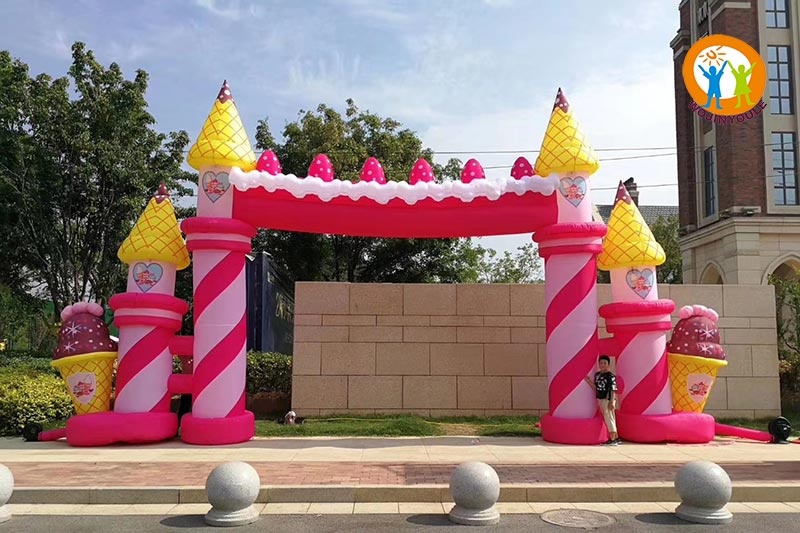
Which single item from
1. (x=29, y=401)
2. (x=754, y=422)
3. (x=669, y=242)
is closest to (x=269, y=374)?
(x=29, y=401)

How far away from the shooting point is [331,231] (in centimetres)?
1023

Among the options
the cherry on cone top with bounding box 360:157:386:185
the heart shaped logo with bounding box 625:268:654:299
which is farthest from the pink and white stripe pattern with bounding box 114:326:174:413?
the heart shaped logo with bounding box 625:268:654:299

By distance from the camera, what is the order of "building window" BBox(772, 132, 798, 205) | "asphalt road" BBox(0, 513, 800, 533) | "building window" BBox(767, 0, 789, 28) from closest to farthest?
1. "asphalt road" BBox(0, 513, 800, 533)
2. "building window" BBox(772, 132, 798, 205)
3. "building window" BBox(767, 0, 789, 28)

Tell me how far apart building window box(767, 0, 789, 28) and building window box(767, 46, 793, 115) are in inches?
33.3

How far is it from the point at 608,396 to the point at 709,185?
19115 millimetres

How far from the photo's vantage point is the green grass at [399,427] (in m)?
10.4

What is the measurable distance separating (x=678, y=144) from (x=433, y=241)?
12.8 m

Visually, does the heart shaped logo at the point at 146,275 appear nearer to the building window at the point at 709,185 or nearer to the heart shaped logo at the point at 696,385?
the heart shaped logo at the point at 696,385

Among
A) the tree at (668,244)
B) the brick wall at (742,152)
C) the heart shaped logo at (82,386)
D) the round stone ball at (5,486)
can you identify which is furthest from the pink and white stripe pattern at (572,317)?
the tree at (668,244)

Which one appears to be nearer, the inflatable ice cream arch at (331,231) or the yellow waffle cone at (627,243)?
the inflatable ice cream arch at (331,231)

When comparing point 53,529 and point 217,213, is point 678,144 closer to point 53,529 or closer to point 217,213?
point 217,213

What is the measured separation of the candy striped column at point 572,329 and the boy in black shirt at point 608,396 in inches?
4.1

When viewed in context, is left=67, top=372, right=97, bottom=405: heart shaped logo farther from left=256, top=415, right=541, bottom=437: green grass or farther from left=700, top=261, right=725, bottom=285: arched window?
left=700, top=261, right=725, bottom=285: arched window

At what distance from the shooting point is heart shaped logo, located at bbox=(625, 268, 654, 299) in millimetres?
9961
